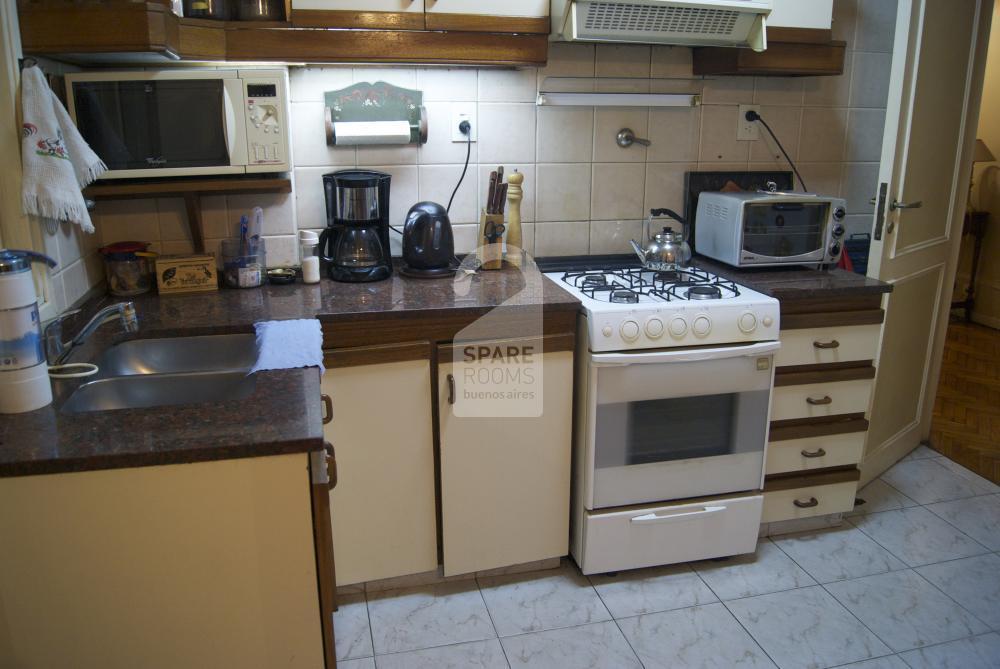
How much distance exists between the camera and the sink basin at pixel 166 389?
1601mm

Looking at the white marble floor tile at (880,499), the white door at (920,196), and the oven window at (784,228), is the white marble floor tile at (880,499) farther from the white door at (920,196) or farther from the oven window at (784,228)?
the oven window at (784,228)

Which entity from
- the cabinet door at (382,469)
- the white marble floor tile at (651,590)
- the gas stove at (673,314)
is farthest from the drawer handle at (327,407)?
the white marble floor tile at (651,590)

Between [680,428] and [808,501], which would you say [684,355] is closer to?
[680,428]

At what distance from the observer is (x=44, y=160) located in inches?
64.2

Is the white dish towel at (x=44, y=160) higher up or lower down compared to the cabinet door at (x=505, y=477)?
higher up

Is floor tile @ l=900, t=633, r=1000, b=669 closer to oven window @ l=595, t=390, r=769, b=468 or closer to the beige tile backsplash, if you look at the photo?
oven window @ l=595, t=390, r=769, b=468

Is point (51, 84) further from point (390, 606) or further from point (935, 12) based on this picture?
point (935, 12)

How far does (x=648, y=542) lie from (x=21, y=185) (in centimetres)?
183

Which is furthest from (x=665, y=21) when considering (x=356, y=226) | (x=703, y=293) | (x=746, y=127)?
(x=356, y=226)

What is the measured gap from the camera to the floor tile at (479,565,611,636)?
80.6 inches

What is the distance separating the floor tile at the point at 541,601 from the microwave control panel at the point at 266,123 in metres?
1.34

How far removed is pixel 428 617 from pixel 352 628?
0.21m

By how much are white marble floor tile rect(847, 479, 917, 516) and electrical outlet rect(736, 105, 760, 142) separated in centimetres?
134

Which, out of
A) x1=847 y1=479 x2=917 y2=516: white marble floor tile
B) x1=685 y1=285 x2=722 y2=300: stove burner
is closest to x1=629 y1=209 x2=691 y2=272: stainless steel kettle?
x1=685 y1=285 x2=722 y2=300: stove burner
